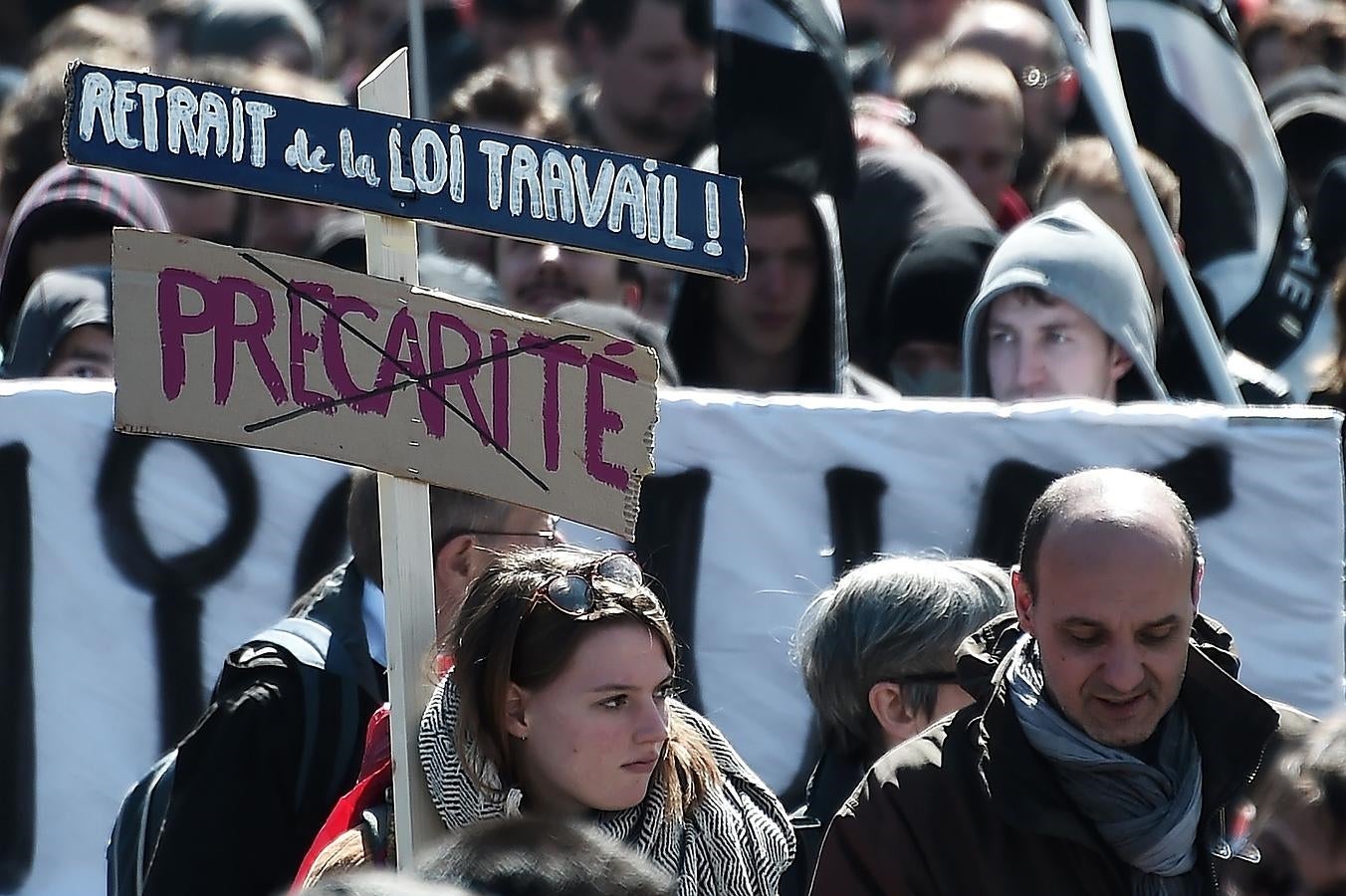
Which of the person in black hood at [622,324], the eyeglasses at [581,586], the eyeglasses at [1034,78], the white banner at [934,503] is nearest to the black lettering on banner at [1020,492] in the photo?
the white banner at [934,503]

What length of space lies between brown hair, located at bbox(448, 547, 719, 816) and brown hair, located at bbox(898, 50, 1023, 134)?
375cm

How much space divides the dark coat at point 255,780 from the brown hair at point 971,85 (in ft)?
11.7

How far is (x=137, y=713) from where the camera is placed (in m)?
4.30

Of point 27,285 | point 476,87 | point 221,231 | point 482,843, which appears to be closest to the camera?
point 482,843

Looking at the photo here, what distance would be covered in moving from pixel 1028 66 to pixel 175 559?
155 inches

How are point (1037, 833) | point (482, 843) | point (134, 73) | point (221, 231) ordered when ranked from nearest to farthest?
point (482, 843), point (134, 73), point (1037, 833), point (221, 231)

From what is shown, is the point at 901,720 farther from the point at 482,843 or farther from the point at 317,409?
the point at 482,843

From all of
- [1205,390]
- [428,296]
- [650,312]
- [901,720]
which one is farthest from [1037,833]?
[650,312]

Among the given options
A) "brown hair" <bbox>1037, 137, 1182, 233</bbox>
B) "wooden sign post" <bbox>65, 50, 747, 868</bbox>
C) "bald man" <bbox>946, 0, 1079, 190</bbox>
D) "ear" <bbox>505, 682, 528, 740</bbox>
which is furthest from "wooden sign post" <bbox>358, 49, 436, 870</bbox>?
"bald man" <bbox>946, 0, 1079, 190</bbox>

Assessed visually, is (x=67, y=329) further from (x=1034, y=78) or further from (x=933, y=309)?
(x=1034, y=78)

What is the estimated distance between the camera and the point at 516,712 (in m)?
2.98

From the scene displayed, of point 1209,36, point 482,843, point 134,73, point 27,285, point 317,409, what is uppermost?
point 1209,36

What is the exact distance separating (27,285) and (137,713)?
1.56m

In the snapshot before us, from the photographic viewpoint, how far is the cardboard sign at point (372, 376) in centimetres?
276
